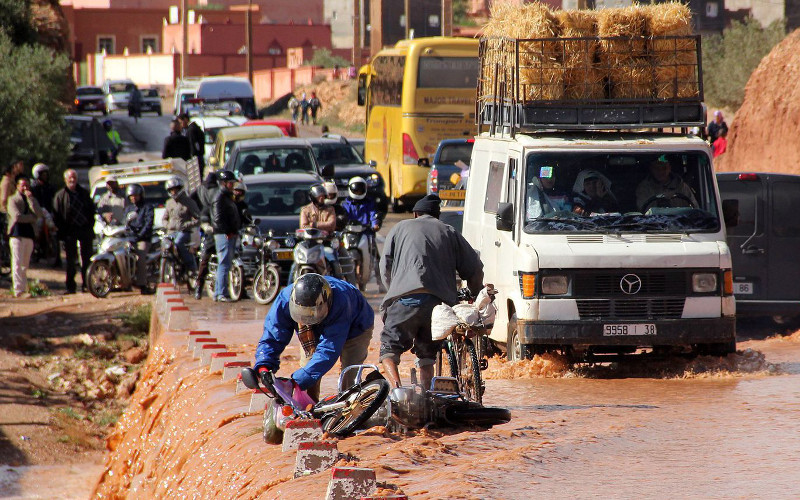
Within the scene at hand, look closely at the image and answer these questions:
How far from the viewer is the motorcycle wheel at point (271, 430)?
24.7ft

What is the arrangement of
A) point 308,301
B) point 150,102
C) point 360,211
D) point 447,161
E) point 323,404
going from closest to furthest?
point 308,301, point 323,404, point 360,211, point 447,161, point 150,102

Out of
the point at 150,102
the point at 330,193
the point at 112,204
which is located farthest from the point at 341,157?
the point at 150,102

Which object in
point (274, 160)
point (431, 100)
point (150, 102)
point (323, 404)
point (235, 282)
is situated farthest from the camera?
point (150, 102)

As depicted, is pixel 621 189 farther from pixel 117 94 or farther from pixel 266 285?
pixel 117 94

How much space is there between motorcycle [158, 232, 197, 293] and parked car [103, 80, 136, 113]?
4580 centimetres

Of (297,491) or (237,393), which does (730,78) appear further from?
(297,491)

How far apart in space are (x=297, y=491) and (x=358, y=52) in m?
53.9

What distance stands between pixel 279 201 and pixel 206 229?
1.45 meters

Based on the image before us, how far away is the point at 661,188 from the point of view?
10555 millimetres

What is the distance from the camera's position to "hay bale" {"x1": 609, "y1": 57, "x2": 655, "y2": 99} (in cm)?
1127

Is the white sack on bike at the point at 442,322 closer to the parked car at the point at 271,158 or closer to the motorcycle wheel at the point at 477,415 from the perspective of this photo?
the motorcycle wheel at the point at 477,415

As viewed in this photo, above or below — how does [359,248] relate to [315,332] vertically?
below

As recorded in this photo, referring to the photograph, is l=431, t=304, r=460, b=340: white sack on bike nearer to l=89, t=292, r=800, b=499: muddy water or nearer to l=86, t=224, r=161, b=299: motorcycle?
l=89, t=292, r=800, b=499: muddy water

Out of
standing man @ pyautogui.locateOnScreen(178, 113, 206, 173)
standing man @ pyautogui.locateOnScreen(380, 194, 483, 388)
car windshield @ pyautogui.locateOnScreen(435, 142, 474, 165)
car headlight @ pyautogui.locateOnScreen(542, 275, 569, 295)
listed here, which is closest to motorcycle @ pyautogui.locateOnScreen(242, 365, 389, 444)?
standing man @ pyautogui.locateOnScreen(380, 194, 483, 388)
